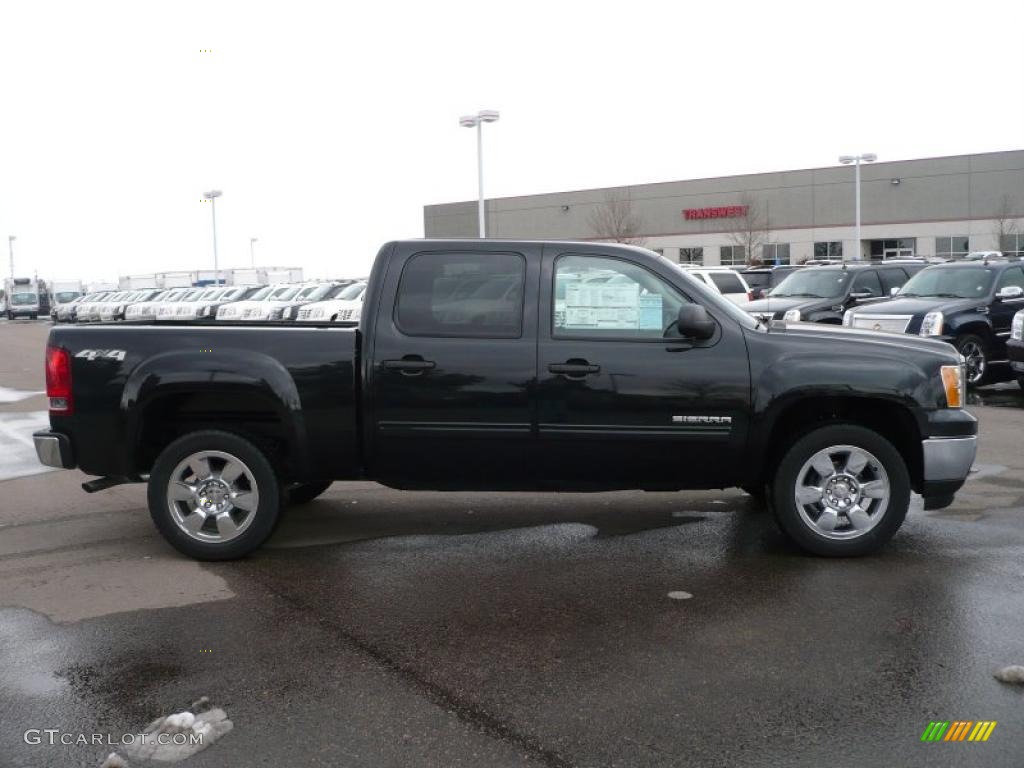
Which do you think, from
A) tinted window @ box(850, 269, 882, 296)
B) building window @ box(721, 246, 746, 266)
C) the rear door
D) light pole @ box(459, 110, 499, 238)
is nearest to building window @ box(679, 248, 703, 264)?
building window @ box(721, 246, 746, 266)

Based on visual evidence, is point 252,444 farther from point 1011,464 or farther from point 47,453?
point 1011,464

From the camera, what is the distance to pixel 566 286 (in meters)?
6.39

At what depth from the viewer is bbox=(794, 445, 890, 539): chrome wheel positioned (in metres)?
6.28

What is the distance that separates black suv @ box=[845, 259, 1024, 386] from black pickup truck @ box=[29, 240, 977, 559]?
9039 mm

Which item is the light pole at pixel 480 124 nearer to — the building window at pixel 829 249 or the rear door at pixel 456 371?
the rear door at pixel 456 371

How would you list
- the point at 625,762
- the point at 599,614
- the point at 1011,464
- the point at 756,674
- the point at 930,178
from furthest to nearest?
1. the point at 930,178
2. the point at 1011,464
3. the point at 599,614
4. the point at 756,674
5. the point at 625,762

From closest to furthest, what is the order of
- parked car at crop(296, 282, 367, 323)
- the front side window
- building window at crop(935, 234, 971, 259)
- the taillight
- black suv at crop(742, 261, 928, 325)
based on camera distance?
the front side window, the taillight, black suv at crop(742, 261, 928, 325), parked car at crop(296, 282, 367, 323), building window at crop(935, 234, 971, 259)

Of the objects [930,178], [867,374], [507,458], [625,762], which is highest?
[930,178]

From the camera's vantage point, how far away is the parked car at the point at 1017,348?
43.9 feet

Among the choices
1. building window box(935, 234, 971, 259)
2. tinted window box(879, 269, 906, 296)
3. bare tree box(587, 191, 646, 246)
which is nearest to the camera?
tinted window box(879, 269, 906, 296)

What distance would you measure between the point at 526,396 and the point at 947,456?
2.53m

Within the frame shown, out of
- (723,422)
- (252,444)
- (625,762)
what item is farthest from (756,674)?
(252,444)

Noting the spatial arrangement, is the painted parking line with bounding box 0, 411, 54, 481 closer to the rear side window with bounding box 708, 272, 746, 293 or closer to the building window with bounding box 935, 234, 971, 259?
the rear side window with bounding box 708, 272, 746, 293

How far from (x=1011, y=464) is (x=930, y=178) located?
52403mm
